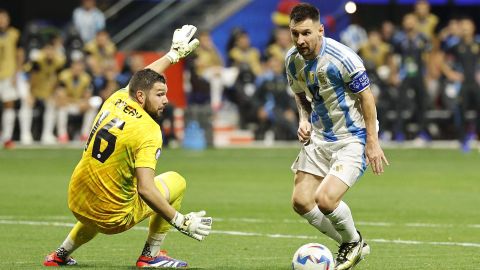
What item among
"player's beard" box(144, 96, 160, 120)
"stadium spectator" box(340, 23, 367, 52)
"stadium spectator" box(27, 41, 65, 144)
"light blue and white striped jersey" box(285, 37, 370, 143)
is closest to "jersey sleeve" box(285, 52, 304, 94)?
"light blue and white striped jersey" box(285, 37, 370, 143)

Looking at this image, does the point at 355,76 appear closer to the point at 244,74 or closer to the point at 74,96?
the point at 244,74

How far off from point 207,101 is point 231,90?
2.23 meters

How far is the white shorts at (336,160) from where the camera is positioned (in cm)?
1012

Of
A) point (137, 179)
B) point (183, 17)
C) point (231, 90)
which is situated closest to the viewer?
point (137, 179)

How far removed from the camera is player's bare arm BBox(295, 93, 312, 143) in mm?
10438

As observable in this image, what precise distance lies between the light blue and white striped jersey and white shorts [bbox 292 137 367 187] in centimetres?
7

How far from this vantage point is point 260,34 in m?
34.5

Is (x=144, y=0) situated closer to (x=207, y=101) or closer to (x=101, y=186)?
(x=207, y=101)

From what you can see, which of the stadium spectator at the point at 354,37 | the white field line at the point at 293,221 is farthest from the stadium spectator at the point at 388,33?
the white field line at the point at 293,221

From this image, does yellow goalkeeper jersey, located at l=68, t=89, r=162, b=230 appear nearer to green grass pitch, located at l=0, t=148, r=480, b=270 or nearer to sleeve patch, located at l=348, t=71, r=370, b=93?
green grass pitch, located at l=0, t=148, r=480, b=270

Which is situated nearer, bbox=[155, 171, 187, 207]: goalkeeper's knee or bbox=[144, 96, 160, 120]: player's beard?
bbox=[144, 96, 160, 120]: player's beard

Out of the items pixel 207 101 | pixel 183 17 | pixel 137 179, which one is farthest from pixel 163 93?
pixel 183 17

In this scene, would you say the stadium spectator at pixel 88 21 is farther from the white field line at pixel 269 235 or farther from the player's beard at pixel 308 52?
the player's beard at pixel 308 52

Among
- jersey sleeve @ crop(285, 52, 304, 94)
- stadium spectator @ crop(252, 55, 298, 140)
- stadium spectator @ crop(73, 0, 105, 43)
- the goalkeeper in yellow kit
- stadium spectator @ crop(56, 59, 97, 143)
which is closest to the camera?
the goalkeeper in yellow kit
